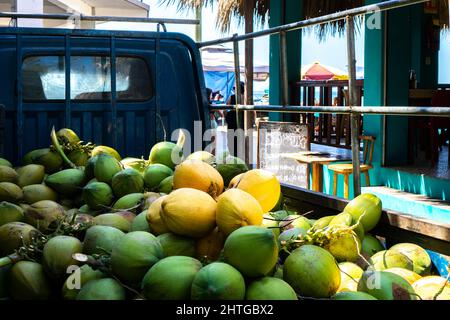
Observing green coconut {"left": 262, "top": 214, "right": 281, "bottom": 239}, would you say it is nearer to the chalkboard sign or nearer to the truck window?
the truck window

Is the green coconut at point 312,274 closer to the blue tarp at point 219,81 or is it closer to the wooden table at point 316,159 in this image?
the wooden table at point 316,159

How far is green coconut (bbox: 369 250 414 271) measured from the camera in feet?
7.67

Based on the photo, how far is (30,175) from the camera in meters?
3.31

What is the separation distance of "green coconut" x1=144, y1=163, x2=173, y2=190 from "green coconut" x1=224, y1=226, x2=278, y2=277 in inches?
44.6

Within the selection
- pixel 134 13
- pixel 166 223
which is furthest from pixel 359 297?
pixel 134 13

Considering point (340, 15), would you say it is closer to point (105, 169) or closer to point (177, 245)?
point (105, 169)

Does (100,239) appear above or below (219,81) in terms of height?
below

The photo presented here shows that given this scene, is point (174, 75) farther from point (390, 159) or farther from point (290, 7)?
point (290, 7)

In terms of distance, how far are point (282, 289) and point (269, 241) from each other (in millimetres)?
160

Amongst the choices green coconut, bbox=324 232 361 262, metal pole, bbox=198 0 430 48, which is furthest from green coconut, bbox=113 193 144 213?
metal pole, bbox=198 0 430 48

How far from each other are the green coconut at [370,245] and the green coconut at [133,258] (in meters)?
0.90

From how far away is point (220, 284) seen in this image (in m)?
1.79

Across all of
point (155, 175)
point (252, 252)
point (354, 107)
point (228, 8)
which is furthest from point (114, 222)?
point (228, 8)

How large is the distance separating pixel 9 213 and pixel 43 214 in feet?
0.46
